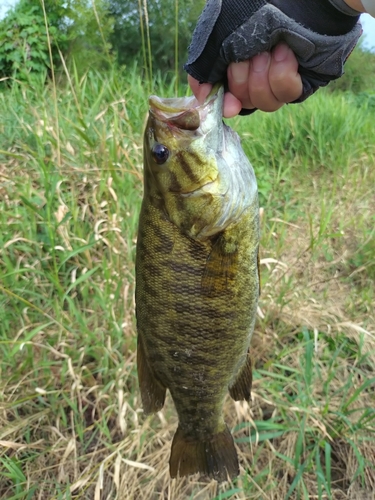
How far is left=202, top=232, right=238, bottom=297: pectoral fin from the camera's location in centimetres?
122

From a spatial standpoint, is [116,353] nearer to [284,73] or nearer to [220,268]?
[220,268]

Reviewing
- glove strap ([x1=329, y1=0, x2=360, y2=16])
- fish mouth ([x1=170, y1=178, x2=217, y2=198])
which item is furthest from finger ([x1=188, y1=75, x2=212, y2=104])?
glove strap ([x1=329, y1=0, x2=360, y2=16])

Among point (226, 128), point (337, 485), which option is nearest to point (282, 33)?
point (226, 128)

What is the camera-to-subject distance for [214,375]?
1343 millimetres

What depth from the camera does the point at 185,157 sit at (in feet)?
3.90

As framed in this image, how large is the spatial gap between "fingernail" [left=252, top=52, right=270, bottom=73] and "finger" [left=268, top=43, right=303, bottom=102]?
0.6 inches

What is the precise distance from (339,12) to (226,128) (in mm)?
395

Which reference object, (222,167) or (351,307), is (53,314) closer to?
(222,167)


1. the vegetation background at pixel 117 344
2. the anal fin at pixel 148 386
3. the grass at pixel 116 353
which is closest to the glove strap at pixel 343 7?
the vegetation background at pixel 117 344

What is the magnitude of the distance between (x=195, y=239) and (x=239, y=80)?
1.47 feet

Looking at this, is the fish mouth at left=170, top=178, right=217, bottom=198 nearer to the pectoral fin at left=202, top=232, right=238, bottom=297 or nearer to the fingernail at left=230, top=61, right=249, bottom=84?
the pectoral fin at left=202, top=232, right=238, bottom=297

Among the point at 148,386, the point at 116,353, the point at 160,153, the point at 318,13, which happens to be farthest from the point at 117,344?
the point at 318,13

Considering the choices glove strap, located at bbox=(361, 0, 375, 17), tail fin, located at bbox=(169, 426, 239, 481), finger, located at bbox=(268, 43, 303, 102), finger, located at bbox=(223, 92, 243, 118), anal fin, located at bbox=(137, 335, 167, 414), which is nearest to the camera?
glove strap, located at bbox=(361, 0, 375, 17)

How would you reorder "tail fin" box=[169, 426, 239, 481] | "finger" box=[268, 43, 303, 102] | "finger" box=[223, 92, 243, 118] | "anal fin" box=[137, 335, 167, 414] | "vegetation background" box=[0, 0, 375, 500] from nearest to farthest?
"finger" box=[268, 43, 303, 102]
"finger" box=[223, 92, 243, 118]
"anal fin" box=[137, 335, 167, 414]
"tail fin" box=[169, 426, 239, 481]
"vegetation background" box=[0, 0, 375, 500]
